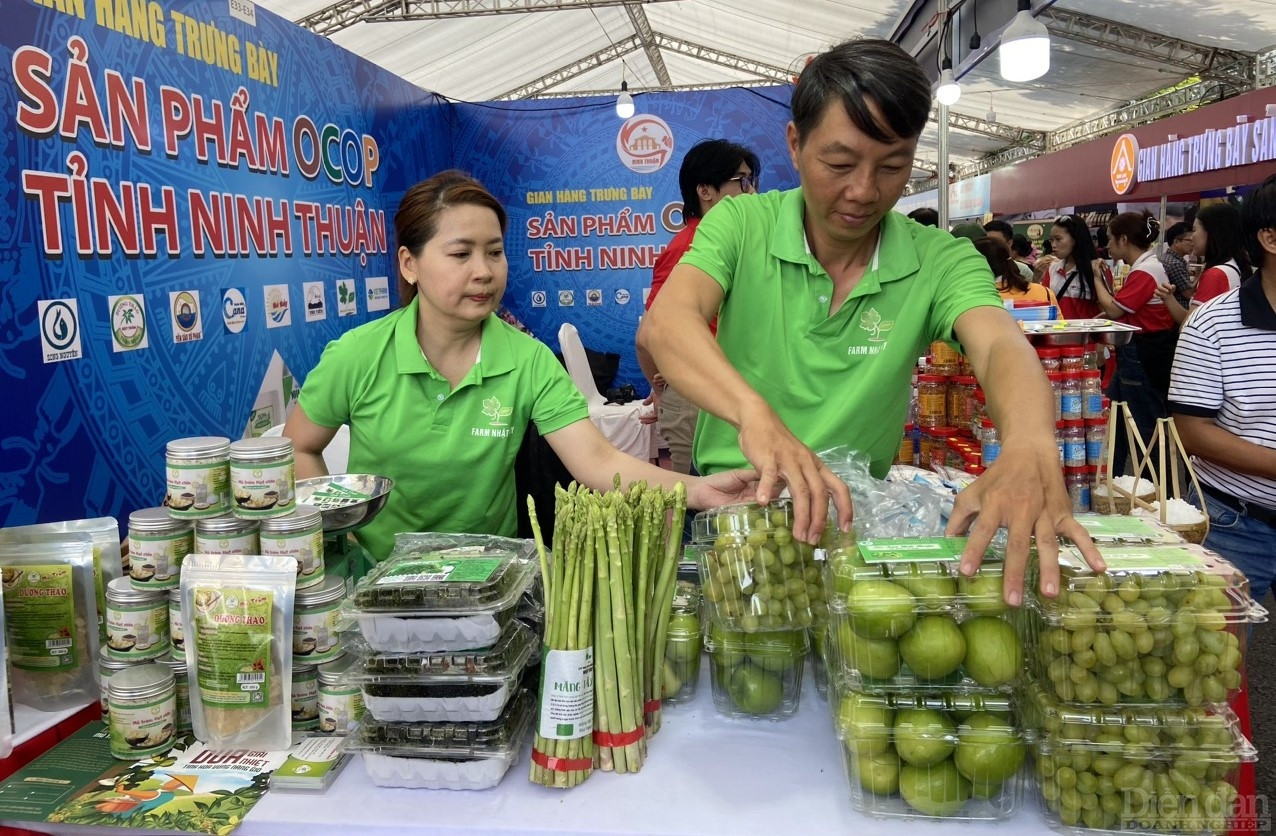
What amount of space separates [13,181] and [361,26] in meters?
7.02

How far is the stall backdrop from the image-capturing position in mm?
3268

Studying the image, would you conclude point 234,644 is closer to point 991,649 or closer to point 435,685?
point 435,685

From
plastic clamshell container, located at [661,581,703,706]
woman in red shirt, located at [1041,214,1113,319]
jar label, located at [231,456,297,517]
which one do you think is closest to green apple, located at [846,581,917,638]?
plastic clamshell container, located at [661,581,703,706]

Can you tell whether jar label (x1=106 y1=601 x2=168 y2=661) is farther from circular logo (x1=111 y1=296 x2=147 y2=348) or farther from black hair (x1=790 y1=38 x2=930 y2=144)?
circular logo (x1=111 y1=296 x2=147 y2=348)

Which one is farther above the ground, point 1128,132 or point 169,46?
point 1128,132

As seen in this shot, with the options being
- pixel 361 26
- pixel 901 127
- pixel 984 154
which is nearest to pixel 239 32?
pixel 901 127

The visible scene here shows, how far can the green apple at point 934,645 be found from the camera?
3.65 feet

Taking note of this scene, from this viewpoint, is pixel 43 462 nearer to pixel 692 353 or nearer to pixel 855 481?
pixel 692 353

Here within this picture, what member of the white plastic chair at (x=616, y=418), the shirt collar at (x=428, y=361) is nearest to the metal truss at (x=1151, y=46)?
the white plastic chair at (x=616, y=418)

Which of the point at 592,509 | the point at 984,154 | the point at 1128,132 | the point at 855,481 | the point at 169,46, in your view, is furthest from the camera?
the point at 984,154

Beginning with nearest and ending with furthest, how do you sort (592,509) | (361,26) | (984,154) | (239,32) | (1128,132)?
(592,509) → (239,32) → (361,26) → (1128,132) → (984,154)

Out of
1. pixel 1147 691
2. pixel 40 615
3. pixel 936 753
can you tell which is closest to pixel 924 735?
pixel 936 753

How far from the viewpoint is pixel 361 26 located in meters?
9.37

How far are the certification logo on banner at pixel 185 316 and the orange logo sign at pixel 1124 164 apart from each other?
36.3 feet
